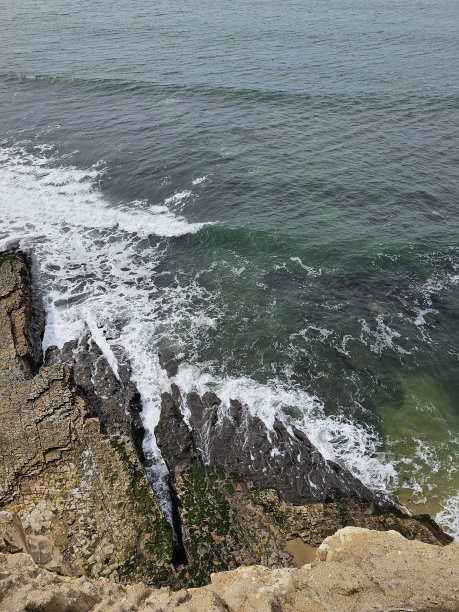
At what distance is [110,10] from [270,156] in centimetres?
6578

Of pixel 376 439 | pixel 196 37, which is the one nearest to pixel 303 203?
pixel 376 439

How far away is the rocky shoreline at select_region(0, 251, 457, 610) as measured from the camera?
12.4 metres

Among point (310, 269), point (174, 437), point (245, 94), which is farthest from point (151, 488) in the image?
point (245, 94)

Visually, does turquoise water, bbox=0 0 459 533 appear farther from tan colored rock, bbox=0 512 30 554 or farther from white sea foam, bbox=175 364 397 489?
tan colored rock, bbox=0 512 30 554

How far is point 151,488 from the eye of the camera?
45.5ft

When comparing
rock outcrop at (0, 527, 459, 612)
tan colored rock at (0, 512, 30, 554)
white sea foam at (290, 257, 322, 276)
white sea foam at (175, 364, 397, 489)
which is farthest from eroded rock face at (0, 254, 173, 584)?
white sea foam at (290, 257, 322, 276)

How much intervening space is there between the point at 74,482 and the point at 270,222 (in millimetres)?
20720

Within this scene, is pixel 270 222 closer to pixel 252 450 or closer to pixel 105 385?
pixel 105 385

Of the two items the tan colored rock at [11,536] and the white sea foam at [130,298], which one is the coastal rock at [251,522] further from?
the tan colored rock at [11,536]

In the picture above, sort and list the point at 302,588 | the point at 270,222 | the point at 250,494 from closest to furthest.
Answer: the point at 302,588 < the point at 250,494 < the point at 270,222

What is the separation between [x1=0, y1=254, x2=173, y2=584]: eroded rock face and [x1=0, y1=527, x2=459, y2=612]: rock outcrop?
2993 millimetres

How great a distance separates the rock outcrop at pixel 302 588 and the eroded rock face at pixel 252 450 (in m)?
5.87

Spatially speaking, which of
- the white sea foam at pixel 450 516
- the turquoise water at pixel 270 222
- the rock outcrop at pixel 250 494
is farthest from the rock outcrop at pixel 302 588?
the turquoise water at pixel 270 222

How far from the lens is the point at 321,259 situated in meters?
26.0
